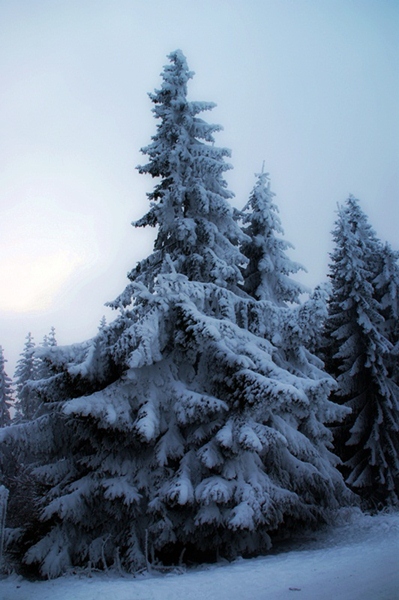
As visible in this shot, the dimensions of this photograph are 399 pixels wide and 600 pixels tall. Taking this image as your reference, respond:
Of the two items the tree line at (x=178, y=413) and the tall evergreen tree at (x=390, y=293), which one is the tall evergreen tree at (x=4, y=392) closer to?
the tree line at (x=178, y=413)

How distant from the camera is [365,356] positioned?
18859mm

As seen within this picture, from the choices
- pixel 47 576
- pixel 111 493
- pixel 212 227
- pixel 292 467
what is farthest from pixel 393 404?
pixel 47 576

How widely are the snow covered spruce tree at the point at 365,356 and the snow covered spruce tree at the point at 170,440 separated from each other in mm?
8009

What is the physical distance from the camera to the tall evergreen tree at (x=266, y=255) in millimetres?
14875

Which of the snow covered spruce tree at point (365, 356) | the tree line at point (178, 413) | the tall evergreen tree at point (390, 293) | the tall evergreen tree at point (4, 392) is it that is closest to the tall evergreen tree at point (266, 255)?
the tree line at point (178, 413)

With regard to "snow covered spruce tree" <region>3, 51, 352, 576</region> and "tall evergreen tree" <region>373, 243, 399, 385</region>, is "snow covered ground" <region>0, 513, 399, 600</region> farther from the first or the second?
"tall evergreen tree" <region>373, 243, 399, 385</region>

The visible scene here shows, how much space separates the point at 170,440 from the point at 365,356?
41.3ft

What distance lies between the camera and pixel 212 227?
38.7 feet

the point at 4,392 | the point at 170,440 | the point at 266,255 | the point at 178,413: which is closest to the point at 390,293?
the point at 266,255

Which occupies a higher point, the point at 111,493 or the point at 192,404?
the point at 192,404

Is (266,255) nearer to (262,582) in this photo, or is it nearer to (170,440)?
(170,440)

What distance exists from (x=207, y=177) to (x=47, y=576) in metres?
10.6

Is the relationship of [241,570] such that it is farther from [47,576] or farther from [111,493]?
[47,576]

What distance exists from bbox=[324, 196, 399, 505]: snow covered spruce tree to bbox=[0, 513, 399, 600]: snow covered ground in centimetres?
933
